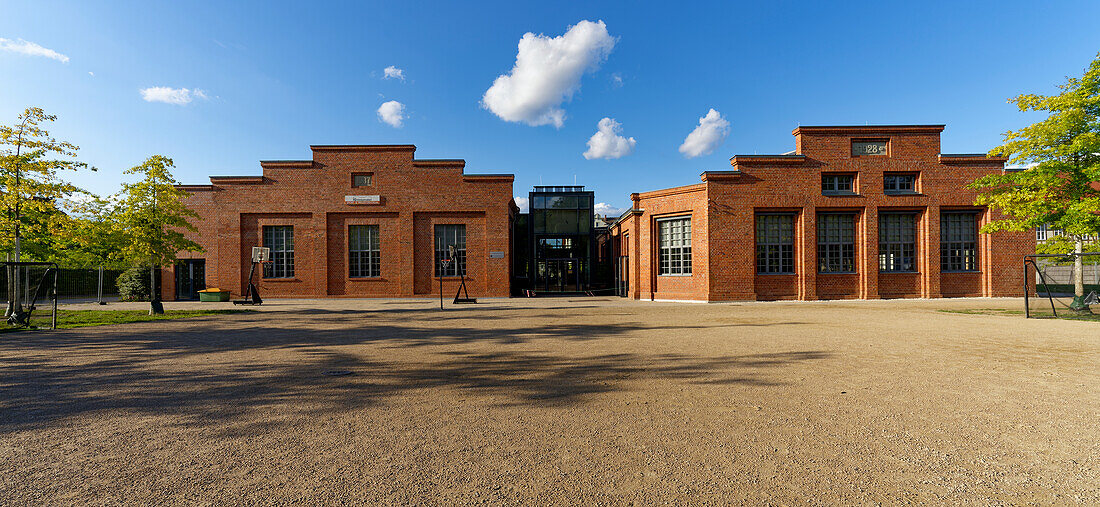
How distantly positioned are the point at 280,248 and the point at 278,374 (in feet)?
78.6

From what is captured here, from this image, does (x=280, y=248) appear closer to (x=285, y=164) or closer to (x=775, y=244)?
(x=285, y=164)

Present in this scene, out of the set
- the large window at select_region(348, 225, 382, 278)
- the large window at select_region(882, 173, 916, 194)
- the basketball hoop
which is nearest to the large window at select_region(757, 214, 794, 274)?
the large window at select_region(882, 173, 916, 194)

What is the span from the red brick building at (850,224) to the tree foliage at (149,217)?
79.8ft

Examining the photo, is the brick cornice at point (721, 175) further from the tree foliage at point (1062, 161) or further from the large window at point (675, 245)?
the tree foliage at point (1062, 161)

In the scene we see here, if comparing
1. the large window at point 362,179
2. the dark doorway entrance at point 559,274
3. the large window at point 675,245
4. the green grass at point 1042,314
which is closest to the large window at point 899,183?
the green grass at point 1042,314

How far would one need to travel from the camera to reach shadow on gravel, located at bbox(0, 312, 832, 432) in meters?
5.12

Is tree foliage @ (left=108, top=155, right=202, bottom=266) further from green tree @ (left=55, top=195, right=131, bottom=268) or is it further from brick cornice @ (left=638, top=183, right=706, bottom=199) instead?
brick cornice @ (left=638, top=183, right=706, bottom=199)

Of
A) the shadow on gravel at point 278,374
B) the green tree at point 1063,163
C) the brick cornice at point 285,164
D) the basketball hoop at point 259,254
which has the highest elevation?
the brick cornice at point 285,164

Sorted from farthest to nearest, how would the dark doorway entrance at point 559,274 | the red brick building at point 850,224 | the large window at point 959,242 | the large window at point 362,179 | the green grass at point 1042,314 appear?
the dark doorway entrance at point 559,274 → the large window at point 362,179 → the large window at point 959,242 → the red brick building at point 850,224 → the green grass at point 1042,314

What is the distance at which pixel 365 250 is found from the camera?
27.1 metres

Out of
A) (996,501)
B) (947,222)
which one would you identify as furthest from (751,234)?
(996,501)

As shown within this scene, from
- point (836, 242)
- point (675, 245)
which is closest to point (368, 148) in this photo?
point (675, 245)

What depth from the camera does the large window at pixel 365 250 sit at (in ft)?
88.6

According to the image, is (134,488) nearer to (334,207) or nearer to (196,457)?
(196,457)
